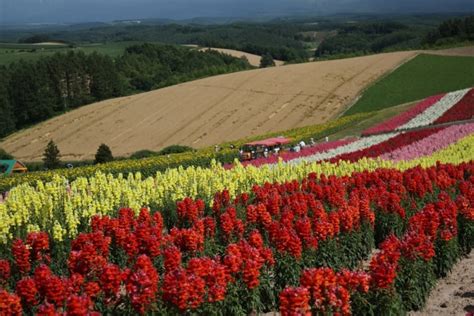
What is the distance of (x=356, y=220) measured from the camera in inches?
541

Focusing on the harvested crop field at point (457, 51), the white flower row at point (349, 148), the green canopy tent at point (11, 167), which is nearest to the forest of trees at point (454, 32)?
the harvested crop field at point (457, 51)

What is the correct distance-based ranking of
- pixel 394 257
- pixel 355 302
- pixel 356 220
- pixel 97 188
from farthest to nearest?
1. pixel 97 188
2. pixel 356 220
3. pixel 394 257
4. pixel 355 302

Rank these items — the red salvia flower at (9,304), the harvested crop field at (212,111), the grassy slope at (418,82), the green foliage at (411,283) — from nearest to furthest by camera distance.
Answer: the red salvia flower at (9,304), the green foliage at (411,283), the grassy slope at (418,82), the harvested crop field at (212,111)

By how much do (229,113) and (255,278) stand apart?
5762cm

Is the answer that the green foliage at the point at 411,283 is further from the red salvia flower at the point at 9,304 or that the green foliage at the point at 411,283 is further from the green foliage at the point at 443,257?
the red salvia flower at the point at 9,304

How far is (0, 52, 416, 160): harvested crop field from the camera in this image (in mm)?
61719

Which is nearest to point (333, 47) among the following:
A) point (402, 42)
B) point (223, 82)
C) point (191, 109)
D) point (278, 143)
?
point (402, 42)

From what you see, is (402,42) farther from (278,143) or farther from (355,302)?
(355,302)

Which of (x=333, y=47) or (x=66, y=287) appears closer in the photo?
(x=66, y=287)

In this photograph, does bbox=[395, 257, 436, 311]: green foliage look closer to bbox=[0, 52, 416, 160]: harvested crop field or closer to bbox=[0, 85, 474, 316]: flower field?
bbox=[0, 85, 474, 316]: flower field

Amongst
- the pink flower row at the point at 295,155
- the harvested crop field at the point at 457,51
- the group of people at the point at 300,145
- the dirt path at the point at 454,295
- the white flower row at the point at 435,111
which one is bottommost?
the group of people at the point at 300,145

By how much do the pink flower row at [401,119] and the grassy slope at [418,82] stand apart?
38.3ft

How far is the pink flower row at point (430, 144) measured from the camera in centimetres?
2770

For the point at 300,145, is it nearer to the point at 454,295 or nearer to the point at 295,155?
the point at 295,155
